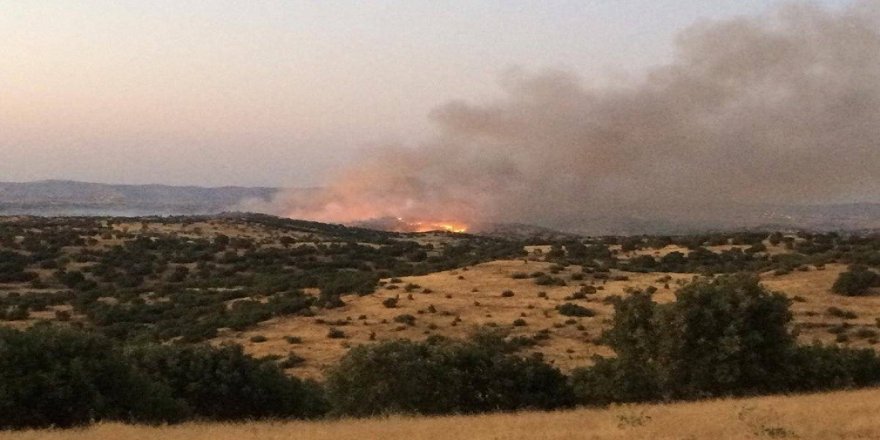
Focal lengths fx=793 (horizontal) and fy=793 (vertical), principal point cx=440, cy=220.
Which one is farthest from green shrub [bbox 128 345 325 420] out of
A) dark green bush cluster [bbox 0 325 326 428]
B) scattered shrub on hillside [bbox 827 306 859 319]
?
scattered shrub on hillside [bbox 827 306 859 319]

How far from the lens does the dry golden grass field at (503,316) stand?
37.5 m

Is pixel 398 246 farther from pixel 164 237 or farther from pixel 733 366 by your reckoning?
pixel 733 366

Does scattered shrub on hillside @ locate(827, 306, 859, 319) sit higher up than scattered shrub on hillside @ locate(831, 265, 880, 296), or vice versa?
scattered shrub on hillside @ locate(831, 265, 880, 296)

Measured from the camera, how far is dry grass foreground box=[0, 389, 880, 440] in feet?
49.7

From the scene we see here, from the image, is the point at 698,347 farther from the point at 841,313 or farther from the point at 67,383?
the point at 841,313

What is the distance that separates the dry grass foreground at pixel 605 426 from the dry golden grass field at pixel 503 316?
1332 centimetres

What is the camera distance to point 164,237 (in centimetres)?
8231

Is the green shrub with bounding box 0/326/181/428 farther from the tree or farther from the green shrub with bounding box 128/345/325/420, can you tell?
the tree

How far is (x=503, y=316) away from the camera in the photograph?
44500mm

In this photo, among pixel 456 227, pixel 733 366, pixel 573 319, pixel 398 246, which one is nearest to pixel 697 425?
pixel 733 366

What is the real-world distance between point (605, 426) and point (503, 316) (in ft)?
90.3

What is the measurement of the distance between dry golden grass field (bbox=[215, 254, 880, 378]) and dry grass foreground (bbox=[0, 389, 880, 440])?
13.3 metres

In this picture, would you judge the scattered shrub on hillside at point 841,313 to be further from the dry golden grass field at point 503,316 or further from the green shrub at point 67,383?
the green shrub at point 67,383

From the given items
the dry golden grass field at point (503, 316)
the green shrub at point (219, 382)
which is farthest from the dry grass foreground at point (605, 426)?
the dry golden grass field at point (503, 316)
